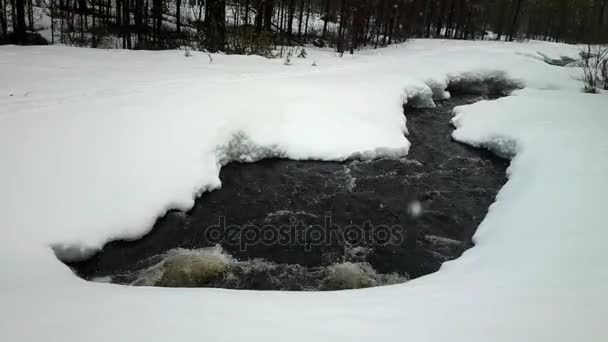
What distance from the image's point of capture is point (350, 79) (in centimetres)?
1085

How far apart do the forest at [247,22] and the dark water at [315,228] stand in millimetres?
8252

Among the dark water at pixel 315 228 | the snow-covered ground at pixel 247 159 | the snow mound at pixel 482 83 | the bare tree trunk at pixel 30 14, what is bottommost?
the dark water at pixel 315 228

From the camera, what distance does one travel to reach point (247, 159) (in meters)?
7.03

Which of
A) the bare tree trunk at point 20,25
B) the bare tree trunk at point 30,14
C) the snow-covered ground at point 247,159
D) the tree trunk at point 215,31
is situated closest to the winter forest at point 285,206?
the snow-covered ground at point 247,159

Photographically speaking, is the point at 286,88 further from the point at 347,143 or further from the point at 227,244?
the point at 227,244

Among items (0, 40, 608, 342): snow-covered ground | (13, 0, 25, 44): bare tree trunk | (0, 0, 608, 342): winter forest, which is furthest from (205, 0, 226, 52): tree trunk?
(13, 0, 25, 44): bare tree trunk

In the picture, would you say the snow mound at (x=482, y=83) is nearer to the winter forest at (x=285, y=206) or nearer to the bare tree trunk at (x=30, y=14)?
the winter forest at (x=285, y=206)

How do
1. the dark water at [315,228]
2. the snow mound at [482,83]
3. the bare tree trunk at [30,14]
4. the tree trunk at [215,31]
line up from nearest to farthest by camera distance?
1. the dark water at [315,228]
2. the snow mound at [482,83]
3. the tree trunk at [215,31]
4. the bare tree trunk at [30,14]

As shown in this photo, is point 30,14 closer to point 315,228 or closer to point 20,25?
point 20,25

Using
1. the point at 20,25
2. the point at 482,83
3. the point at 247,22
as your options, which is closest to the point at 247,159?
the point at 482,83

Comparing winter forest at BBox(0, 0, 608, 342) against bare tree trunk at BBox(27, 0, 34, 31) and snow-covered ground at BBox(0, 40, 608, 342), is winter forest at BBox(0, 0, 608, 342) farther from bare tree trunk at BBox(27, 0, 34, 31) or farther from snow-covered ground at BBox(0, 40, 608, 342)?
bare tree trunk at BBox(27, 0, 34, 31)

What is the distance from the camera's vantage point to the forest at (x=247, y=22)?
1472 centimetres

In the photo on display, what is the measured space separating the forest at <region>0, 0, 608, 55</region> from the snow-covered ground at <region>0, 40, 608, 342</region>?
4699 millimetres

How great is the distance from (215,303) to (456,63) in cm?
1412
